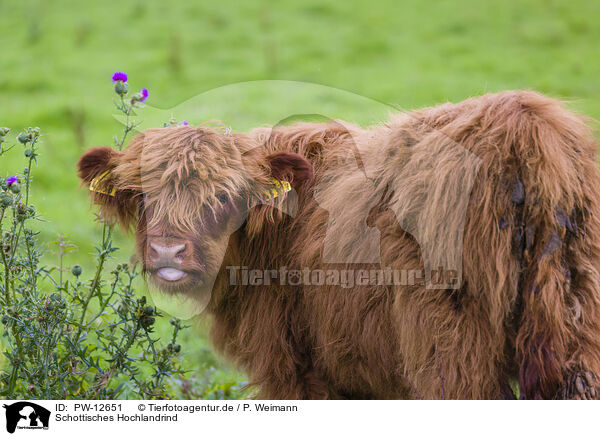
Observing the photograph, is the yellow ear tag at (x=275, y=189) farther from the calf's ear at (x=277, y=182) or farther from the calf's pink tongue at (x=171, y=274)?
the calf's pink tongue at (x=171, y=274)

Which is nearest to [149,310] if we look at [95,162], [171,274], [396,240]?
[171,274]

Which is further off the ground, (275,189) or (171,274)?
(275,189)

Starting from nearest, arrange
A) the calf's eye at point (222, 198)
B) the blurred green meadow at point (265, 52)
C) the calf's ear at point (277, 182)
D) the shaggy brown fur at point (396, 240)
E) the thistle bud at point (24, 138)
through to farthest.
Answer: the shaggy brown fur at point (396, 240), the thistle bud at point (24, 138), the calf's eye at point (222, 198), the calf's ear at point (277, 182), the blurred green meadow at point (265, 52)

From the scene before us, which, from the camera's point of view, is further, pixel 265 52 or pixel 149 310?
pixel 265 52

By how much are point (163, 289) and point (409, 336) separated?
108 cm

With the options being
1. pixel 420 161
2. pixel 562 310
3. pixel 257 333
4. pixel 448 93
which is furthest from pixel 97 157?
pixel 448 93

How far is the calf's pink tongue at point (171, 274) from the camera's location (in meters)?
2.73

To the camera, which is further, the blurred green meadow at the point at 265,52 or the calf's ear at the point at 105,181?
the blurred green meadow at the point at 265,52

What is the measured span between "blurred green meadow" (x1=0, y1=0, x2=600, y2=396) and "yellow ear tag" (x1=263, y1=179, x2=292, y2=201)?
4.06 meters

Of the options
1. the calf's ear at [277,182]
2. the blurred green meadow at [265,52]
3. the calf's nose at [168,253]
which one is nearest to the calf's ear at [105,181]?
the calf's nose at [168,253]

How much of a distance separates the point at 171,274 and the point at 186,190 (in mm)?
386

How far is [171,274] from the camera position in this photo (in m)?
2.74

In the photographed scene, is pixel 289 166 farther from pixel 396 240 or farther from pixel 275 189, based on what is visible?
pixel 396 240
